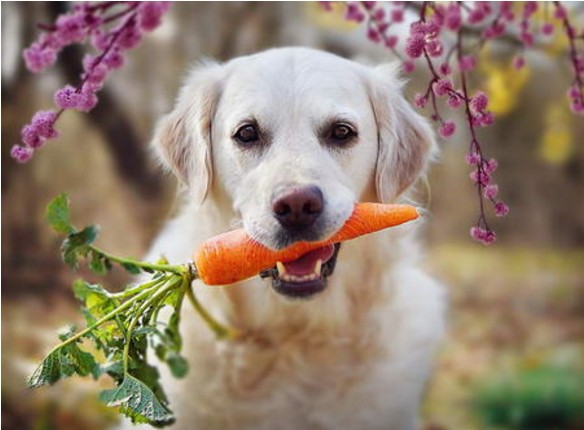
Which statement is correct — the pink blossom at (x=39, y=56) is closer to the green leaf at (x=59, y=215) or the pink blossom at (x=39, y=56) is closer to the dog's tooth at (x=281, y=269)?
the green leaf at (x=59, y=215)

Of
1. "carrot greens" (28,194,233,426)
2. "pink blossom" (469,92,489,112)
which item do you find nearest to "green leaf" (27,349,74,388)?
"carrot greens" (28,194,233,426)

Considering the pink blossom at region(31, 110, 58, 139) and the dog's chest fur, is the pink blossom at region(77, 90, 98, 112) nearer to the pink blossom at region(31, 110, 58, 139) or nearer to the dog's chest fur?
the pink blossom at region(31, 110, 58, 139)

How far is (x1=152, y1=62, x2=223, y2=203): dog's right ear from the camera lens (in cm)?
236

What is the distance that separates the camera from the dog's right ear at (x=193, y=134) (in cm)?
236

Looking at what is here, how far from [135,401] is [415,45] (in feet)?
3.43

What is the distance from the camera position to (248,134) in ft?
7.28

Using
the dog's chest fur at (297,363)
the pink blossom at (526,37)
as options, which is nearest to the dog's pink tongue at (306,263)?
the dog's chest fur at (297,363)

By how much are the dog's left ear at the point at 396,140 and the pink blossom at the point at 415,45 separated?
50 cm

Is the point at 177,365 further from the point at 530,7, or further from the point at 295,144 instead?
the point at 530,7

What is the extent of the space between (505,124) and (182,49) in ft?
9.99

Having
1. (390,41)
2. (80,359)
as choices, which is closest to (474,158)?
(390,41)

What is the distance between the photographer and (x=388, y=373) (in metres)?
2.57

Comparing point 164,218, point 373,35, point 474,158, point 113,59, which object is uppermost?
point 164,218

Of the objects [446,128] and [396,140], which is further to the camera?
[396,140]
